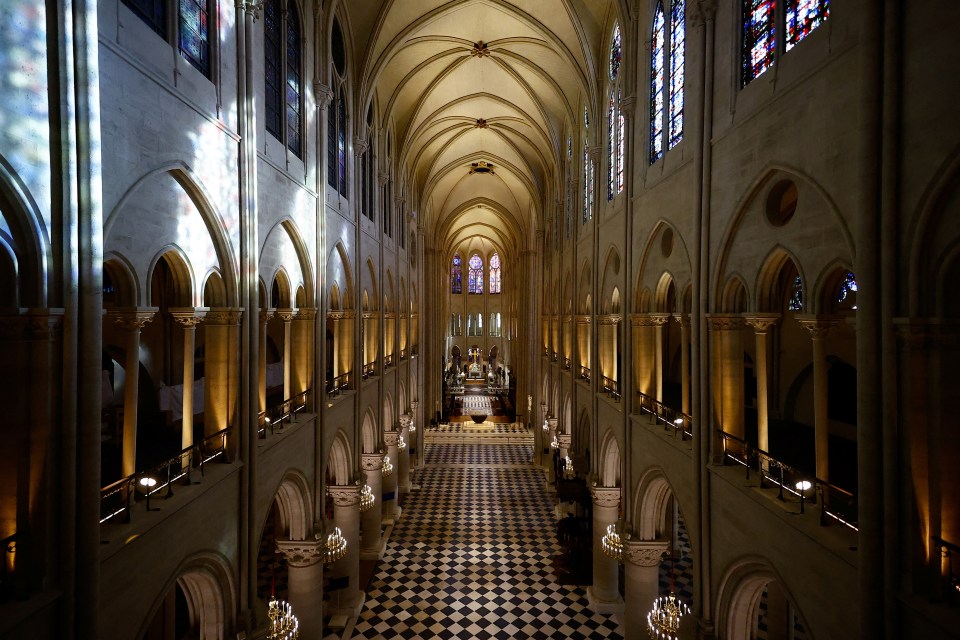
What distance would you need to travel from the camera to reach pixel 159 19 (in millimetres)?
6773

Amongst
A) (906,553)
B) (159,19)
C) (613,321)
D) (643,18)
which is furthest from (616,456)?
(159,19)

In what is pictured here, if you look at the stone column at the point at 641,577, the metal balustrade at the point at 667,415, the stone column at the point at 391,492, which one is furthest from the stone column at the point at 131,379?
the stone column at the point at 391,492

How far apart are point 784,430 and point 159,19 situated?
1585cm

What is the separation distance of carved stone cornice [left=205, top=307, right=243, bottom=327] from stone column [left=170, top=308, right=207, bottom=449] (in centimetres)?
33

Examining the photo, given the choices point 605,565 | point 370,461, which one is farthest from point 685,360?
point 370,461

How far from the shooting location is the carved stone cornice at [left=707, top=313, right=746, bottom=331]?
8337mm

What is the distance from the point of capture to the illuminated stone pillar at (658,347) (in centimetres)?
1152

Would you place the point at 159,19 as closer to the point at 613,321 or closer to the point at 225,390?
the point at 225,390

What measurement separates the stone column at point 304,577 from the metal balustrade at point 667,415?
833cm

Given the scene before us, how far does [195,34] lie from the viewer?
300 inches

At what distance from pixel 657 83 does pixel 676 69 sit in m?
1.19

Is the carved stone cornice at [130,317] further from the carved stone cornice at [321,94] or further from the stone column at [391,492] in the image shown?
the stone column at [391,492]

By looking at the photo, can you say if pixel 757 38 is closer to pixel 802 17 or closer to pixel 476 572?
pixel 802 17

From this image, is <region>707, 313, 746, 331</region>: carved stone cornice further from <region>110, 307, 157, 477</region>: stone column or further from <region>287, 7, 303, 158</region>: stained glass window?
<region>287, 7, 303, 158</region>: stained glass window
